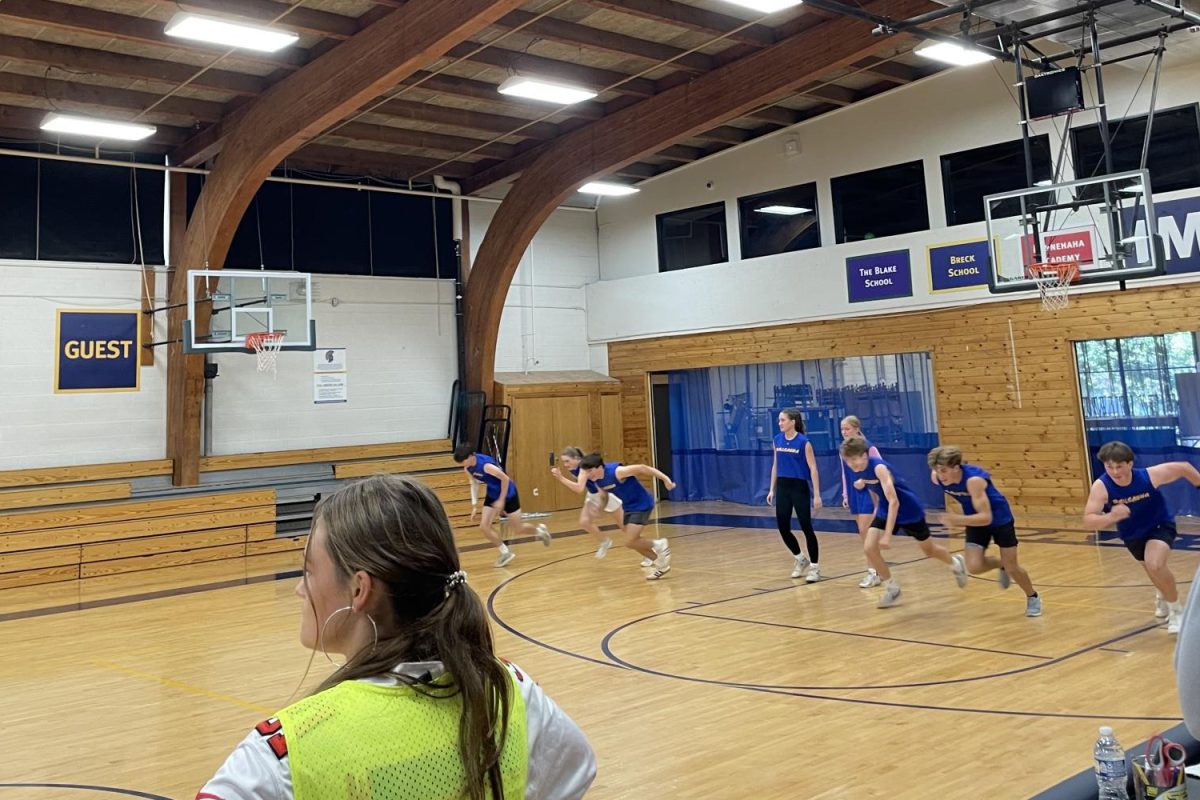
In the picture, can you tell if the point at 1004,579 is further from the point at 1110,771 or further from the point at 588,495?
the point at 1110,771

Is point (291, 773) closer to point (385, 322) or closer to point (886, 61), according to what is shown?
point (886, 61)

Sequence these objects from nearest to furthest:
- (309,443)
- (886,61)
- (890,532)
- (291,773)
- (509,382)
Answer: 1. (291,773)
2. (890,532)
3. (886,61)
4. (309,443)
5. (509,382)

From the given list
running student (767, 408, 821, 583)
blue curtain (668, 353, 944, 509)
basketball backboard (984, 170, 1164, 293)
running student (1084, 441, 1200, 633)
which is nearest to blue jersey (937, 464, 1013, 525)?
running student (1084, 441, 1200, 633)

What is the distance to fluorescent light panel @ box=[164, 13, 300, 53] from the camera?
9586 mm

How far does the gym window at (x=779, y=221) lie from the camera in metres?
16.0

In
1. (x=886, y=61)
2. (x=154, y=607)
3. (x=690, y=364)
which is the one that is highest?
(x=886, y=61)

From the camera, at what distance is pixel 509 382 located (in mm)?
17375

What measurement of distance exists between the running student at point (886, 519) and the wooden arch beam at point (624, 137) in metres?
5.62

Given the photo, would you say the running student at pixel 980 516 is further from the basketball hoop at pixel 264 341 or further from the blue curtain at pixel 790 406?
the basketball hoop at pixel 264 341

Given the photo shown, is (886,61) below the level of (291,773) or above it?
above

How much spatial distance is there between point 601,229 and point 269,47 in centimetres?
966

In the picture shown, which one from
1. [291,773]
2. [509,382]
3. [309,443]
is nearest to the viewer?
[291,773]

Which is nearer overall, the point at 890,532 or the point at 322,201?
the point at 890,532

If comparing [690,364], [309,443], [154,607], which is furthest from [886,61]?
[154,607]
